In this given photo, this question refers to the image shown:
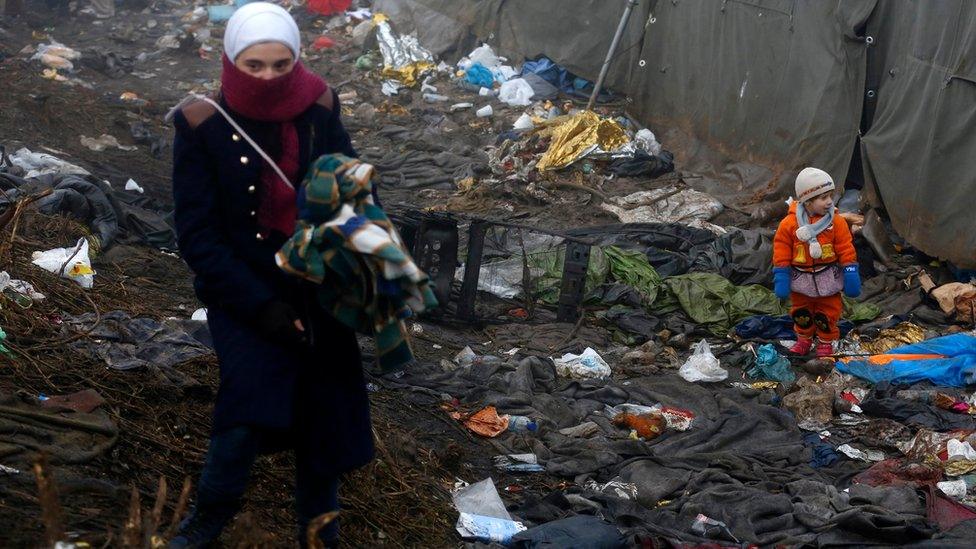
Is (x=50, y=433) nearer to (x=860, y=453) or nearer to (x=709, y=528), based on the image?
(x=709, y=528)

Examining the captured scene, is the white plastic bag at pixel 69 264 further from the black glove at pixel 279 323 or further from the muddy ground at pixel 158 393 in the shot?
the black glove at pixel 279 323

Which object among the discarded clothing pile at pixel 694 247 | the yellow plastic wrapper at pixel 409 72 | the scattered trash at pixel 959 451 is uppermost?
the yellow plastic wrapper at pixel 409 72

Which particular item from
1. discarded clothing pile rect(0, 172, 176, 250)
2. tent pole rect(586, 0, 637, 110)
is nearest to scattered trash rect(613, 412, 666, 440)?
discarded clothing pile rect(0, 172, 176, 250)

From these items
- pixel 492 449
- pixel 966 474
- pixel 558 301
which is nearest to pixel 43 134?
pixel 558 301

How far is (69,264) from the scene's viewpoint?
5695 millimetres

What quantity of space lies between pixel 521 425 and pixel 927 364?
2628 millimetres

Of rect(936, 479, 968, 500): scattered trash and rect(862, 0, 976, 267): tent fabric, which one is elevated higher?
rect(862, 0, 976, 267): tent fabric

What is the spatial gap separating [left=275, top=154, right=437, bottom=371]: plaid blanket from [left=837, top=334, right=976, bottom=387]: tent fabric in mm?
4288

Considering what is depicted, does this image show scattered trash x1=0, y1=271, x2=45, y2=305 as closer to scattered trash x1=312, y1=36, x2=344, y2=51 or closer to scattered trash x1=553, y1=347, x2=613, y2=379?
scattered trash x1=553, y1=347, x2=613, y2=379

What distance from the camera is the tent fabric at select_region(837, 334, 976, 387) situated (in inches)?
241

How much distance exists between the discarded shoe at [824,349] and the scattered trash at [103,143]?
7003mm

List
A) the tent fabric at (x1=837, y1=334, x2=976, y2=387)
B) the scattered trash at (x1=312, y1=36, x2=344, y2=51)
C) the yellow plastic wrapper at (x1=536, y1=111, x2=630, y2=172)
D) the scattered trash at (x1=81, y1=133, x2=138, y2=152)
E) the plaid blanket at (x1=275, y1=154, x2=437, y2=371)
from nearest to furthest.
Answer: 1. the plaid blanket at (x1=275, y1=154, x2=437, y2=371)
2. the tent fabric at (x1=837, y1=334, x2=976, y2=387)
3. the scattered trash at (x1=81, y1=133, x2=138, y2=152)
4. the yellow plastic wrapper at (x1=536, y1=111, x2=630, y2=172)
5. the scattered trash at (x1=312, y1=36, x2=344, y2=51)

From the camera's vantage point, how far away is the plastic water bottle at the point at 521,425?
17.2ft

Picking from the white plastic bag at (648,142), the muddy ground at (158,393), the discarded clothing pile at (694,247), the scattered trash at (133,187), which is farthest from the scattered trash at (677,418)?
the white plastic bag at (648,142)
